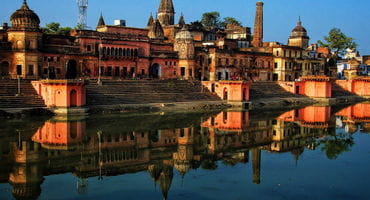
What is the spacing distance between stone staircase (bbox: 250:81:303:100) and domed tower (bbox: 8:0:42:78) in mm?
19978

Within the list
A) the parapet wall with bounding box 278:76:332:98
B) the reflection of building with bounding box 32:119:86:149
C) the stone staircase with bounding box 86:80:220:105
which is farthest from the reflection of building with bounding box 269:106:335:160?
the reflection of building with bounding box 32:119:86:149

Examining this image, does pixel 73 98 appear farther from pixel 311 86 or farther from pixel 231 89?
pixel 311 86

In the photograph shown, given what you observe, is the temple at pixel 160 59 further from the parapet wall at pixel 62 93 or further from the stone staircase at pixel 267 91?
the stone staircase at pixel 267 91

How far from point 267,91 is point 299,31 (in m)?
21.9

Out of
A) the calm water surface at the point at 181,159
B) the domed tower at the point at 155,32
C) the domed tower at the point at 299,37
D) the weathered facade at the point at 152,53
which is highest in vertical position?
the domed tower at the point at 299,37

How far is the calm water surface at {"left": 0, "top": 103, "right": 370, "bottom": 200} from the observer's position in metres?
13.0

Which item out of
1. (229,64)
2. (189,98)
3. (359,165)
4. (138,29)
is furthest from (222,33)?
(359,165)

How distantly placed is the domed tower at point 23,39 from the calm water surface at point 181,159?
920cm

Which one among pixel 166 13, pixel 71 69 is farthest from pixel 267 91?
pixel 71 69

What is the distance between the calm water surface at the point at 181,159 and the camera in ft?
42.7

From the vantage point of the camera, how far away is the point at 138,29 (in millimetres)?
45031

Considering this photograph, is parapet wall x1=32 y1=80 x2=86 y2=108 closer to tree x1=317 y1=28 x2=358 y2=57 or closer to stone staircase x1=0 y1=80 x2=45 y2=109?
stone staircase x1=0 y1=80 x2=45 y2=109

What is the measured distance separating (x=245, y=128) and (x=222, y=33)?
1331 inches

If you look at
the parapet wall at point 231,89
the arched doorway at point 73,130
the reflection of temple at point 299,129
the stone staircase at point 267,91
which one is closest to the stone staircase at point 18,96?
the arched doorway at point 73,130
